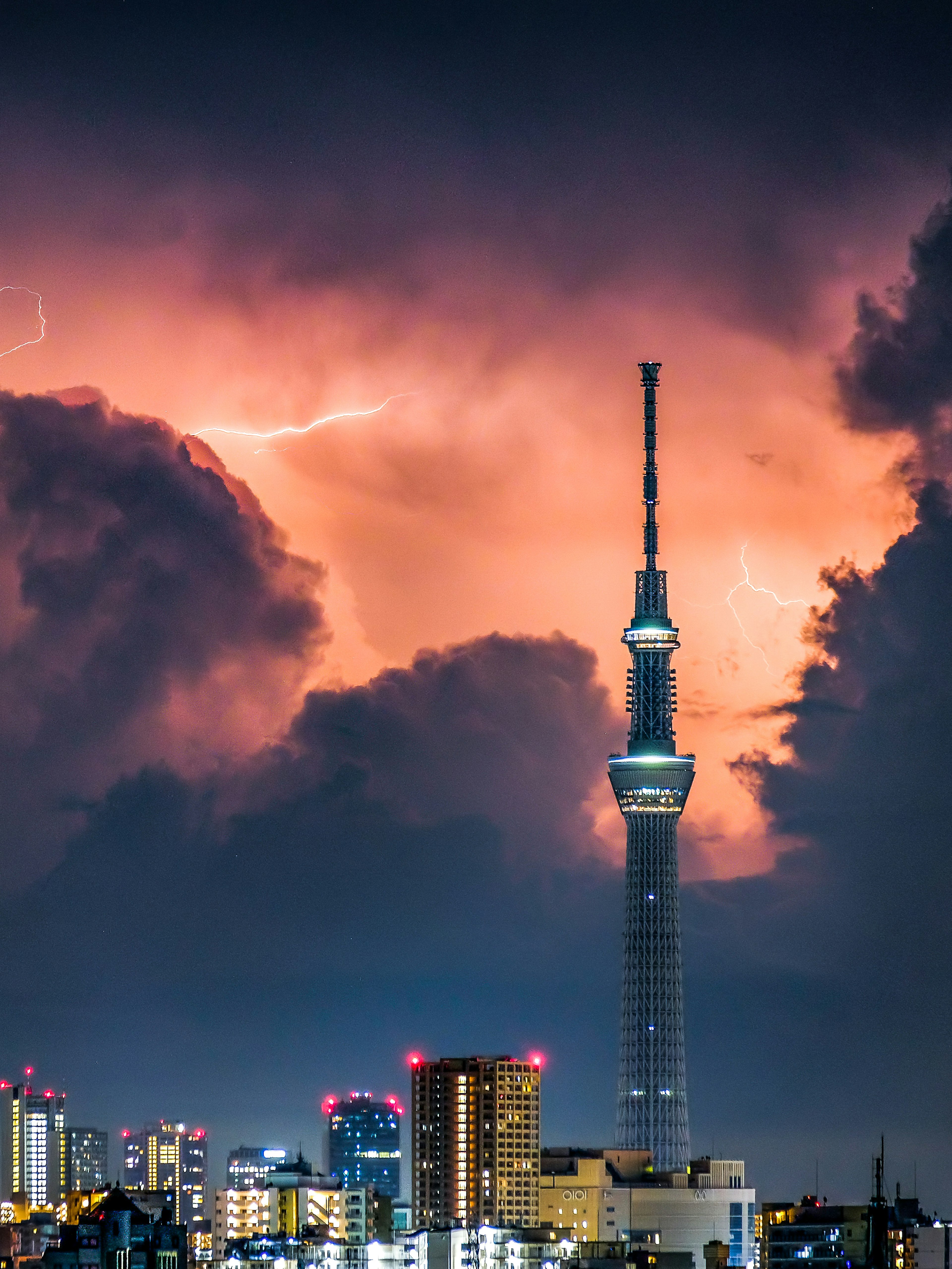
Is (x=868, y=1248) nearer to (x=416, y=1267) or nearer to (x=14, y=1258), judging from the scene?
(x=416, y=1267)

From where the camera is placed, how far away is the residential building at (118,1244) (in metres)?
147

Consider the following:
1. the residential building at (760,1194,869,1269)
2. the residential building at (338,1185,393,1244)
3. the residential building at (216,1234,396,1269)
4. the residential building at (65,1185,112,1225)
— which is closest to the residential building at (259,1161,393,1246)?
the residential building at (338,1185,393,1244)

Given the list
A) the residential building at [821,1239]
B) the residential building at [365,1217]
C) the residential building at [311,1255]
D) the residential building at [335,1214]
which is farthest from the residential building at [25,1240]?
the residential building at [821,1239]

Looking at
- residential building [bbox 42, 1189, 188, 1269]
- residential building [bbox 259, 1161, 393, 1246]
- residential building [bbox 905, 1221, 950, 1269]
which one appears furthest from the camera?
residential building [bbox 259, 1161, 393, 1246]

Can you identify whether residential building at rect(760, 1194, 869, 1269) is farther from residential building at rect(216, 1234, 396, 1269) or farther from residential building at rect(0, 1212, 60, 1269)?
residential building at rect(0, 1212, 60, 1269)

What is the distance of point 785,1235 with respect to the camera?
163 metres

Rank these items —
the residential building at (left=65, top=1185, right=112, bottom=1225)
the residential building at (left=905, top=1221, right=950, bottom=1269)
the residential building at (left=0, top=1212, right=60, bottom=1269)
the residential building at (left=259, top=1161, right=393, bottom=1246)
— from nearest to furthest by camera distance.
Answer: the residential building at (left=905, top=1221, right=950, bottom=1269) < the residential building at (left=65, top=1185, right=112, bottom=1225) < the residential building at (left=0, top=1212, right=60, bottom=1269) < the residential building at (left=259, top=1161, right=393, bottom=1246)

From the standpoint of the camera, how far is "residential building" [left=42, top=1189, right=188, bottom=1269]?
14738 cm

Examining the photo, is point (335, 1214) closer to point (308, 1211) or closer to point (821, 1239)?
point (308, 1211)

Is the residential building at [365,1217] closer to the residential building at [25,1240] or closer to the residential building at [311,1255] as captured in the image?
the residential building at [311,1255]

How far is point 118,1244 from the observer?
148m

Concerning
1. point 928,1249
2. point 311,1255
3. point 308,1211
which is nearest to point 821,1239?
point 928,1249

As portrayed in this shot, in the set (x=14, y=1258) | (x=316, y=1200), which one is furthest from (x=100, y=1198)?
(x=316, y=1200)

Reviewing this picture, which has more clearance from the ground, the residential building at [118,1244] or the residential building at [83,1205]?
the residential building at [83,1205]
